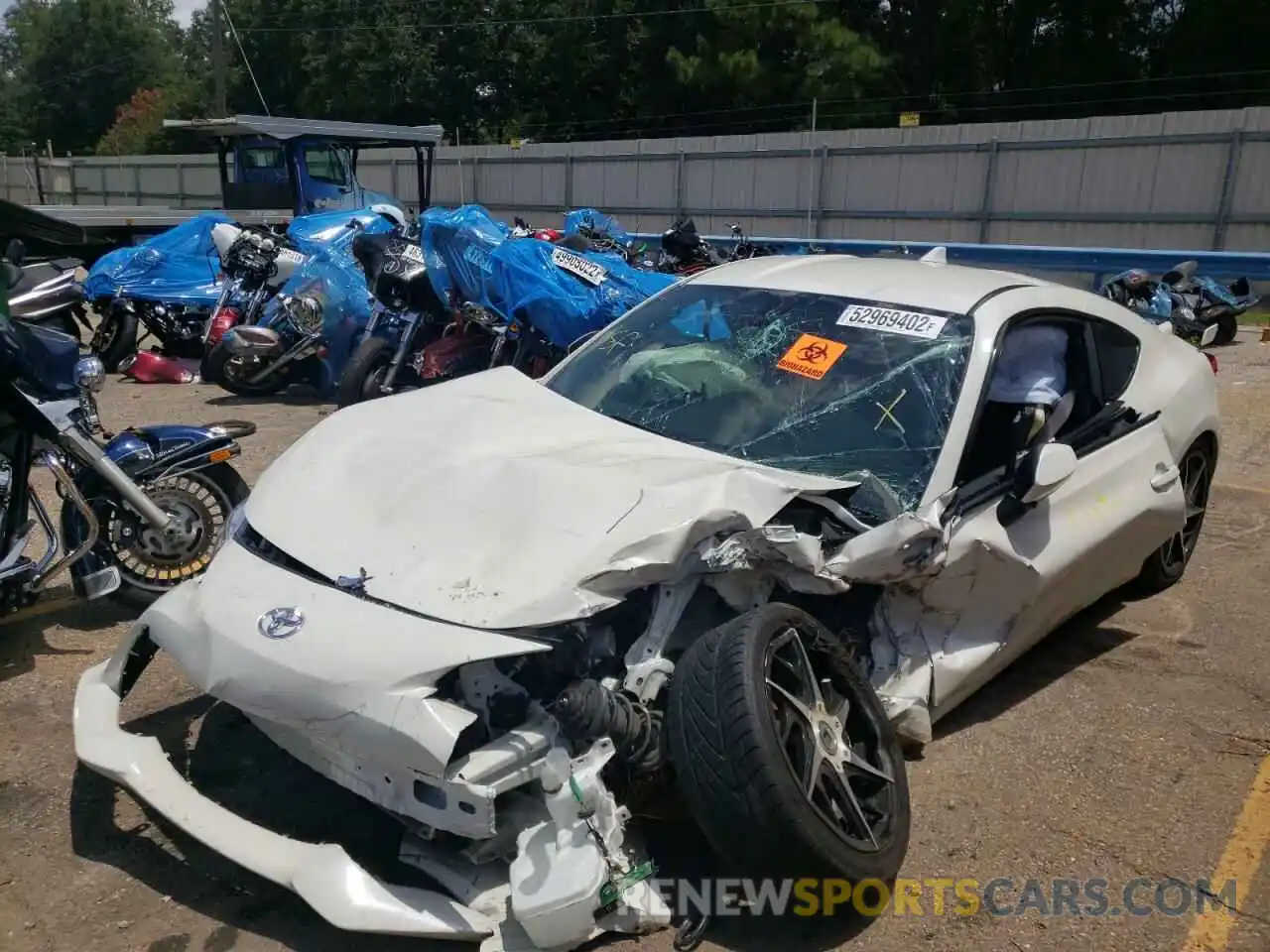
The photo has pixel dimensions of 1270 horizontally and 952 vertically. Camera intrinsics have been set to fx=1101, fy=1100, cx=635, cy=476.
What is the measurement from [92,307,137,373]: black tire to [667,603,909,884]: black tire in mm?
9717

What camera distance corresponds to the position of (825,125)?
105 ft

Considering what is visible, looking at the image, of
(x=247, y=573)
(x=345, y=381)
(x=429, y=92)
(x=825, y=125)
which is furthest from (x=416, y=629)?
(x=429, y=92)

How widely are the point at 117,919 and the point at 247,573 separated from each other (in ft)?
3.12

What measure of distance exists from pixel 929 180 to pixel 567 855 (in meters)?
18.7

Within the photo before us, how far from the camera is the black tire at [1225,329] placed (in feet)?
38.3

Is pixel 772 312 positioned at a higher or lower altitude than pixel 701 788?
higher

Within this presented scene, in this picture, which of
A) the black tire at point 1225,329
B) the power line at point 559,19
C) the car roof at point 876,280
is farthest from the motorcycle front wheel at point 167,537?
the power line at point 559,19

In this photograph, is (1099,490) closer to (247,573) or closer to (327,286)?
(247,573)

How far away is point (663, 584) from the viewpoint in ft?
9.95

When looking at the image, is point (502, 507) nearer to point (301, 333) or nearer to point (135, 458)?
point (135, 458)

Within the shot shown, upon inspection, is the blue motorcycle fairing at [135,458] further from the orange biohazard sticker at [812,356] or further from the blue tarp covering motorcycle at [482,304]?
the blue tarp covering motorcycle at [482,304]

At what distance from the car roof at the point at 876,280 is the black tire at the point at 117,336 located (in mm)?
8199

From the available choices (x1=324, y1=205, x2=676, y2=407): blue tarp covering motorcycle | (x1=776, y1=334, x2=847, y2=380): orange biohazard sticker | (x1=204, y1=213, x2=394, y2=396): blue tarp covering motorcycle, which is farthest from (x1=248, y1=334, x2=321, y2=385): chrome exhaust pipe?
(x1=776, y1=334, x2=847, y2=380): orange biohazard sticker

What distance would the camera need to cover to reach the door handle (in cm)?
431
